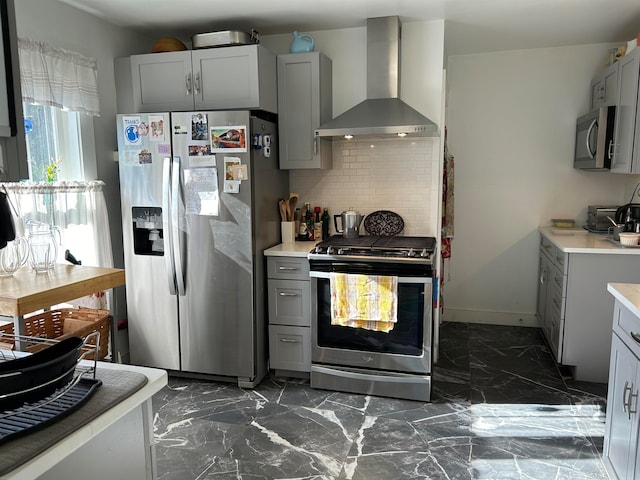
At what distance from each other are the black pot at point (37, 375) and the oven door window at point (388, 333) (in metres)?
2.28

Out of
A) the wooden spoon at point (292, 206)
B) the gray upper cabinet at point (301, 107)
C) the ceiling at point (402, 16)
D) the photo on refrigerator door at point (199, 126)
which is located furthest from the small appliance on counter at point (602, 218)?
the photo on refrigerator door at point (199, 126)

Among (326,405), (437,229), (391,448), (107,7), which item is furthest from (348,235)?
(107,7)

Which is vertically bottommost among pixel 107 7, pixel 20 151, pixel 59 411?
pixel 59 411

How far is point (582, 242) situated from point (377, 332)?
1.61 m

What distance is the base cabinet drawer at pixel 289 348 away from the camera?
11.4 ft

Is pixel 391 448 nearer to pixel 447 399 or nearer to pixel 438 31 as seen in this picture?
pixel 447 399

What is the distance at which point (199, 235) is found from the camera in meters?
3.36

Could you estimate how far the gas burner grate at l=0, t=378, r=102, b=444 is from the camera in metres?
1.02

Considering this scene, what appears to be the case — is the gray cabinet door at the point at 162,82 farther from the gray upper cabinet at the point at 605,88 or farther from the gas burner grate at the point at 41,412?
the gray upper cabinet at the point at 605,88

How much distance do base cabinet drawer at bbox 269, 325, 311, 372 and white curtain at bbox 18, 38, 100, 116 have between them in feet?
6.37

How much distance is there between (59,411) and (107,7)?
296 cm

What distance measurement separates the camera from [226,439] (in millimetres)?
2785

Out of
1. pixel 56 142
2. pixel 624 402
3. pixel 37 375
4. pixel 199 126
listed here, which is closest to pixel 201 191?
pixel 199 126

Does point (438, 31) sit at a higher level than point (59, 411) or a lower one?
higher
